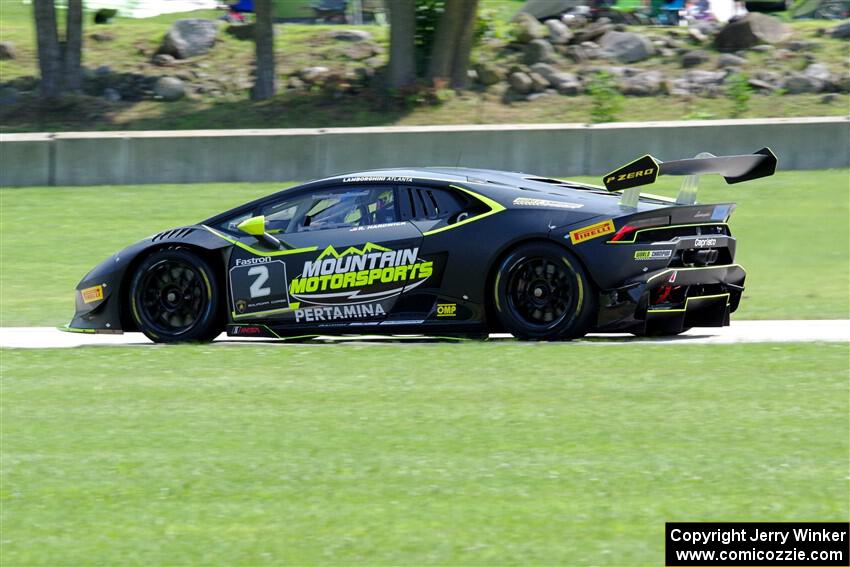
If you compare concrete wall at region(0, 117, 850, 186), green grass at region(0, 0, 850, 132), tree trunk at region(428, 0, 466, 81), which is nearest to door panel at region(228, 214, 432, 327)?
concrete wall at region(0, 117, 850, 186)

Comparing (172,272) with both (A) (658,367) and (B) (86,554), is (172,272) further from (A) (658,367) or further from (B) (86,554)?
(B) (86,554)

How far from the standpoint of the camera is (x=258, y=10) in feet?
83.8

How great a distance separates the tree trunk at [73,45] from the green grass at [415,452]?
1824cm

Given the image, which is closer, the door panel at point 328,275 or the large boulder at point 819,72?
the door panel at point 328,275

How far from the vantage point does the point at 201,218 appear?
16922mm

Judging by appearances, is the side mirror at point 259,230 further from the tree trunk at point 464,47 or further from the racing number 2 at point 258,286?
the tree trunk at point 464,47

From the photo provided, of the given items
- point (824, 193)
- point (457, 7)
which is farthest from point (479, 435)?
point (457, 7)

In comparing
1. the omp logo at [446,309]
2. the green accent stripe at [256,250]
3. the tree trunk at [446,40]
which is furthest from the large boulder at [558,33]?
the omp logo at [446,309]

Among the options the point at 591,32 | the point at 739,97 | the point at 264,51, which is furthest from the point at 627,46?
the point at 264,51

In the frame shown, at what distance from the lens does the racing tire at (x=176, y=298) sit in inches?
390

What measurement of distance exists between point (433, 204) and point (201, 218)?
785 cm

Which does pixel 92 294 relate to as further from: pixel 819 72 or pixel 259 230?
pixel 819 72

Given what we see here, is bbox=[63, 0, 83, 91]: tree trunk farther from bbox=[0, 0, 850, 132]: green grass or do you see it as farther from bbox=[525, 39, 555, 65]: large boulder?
bbox=[525, 39, 555, 65]: large boulder

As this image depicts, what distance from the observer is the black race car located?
9.12 metres
